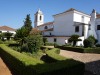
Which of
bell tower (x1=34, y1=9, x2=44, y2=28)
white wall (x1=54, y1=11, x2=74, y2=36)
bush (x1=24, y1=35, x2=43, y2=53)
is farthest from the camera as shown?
bell tower (x1=34, y1=9, x2=44, y2=28)

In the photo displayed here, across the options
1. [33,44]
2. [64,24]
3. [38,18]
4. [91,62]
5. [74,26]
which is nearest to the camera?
[91,62]

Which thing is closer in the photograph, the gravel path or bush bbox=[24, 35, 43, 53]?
the gravel path

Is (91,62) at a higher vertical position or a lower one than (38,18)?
lower

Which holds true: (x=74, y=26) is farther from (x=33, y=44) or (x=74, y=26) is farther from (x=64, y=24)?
(x=33, y=44)

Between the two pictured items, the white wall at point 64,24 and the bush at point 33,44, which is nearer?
the bush at point 33,44

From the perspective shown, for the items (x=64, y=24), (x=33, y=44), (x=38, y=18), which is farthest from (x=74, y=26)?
(x=38, y=18)

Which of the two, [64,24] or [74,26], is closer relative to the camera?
[74,26]

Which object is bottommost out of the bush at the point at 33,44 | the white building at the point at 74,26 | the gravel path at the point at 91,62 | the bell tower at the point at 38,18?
the gravel path at the point at 91,62

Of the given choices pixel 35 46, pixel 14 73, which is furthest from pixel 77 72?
pixel 35 46

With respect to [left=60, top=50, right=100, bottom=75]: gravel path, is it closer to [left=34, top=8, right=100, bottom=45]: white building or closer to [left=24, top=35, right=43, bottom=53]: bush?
[left=24, top=35, right=43, bottom=53]: bush

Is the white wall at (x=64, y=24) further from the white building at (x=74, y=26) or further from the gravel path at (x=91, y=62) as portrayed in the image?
the gravel path at (x=91, y=62)

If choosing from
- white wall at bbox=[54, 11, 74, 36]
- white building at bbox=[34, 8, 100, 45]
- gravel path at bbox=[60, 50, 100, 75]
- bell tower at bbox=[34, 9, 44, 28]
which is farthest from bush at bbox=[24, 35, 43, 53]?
bell tower at bbox=[34, 9, 44, 28]

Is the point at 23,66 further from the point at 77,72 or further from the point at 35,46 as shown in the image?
the point at 35,46

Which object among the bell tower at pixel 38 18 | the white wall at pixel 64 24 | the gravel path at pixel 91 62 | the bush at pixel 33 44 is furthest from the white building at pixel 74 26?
the bush at pixel 33 44
